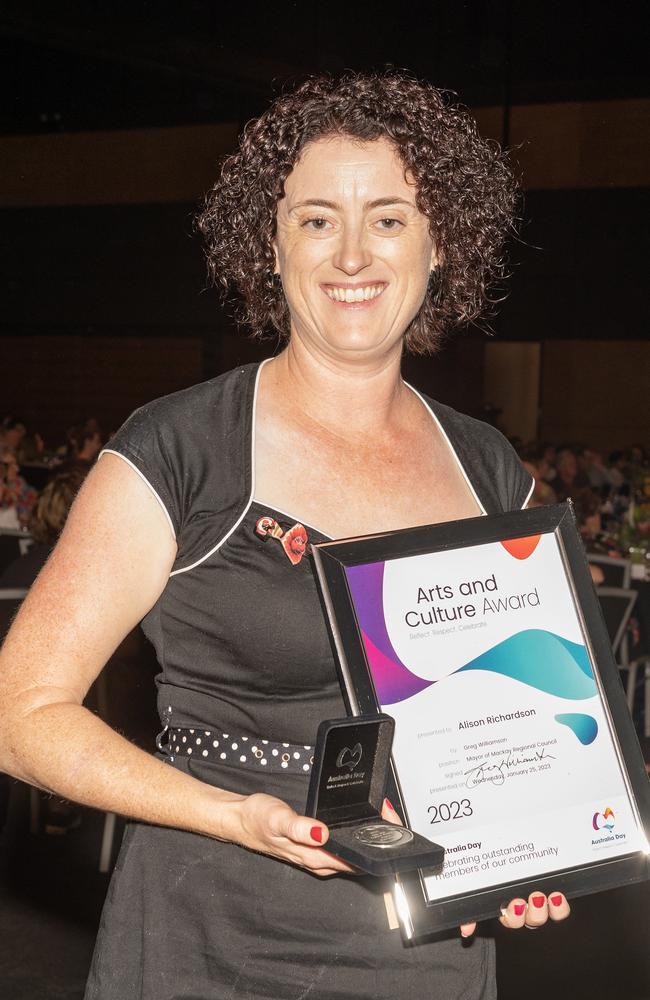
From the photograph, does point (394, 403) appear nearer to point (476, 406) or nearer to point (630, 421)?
point (476, 406)

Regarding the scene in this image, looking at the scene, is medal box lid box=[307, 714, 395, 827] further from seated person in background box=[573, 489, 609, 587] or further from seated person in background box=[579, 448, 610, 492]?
seated person in background box=[579, 448, 610, 492]

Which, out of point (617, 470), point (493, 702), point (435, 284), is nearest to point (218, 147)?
point (617, 470)

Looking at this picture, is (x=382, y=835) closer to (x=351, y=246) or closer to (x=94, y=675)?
(x=94, y=675)

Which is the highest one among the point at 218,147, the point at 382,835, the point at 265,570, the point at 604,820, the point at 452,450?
the point at 218,147

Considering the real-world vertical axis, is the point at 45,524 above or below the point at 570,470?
above

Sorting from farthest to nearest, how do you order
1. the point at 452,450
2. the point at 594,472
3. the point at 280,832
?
the point at 594,472
the point at 452,450
the point at 280,832

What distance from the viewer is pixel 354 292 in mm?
1586

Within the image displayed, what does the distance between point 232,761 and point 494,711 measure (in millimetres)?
332

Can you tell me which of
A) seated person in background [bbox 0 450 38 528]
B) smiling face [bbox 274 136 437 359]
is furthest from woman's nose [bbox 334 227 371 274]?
seated person in background [bbox 0 450 38 528]

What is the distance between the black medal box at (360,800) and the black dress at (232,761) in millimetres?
288

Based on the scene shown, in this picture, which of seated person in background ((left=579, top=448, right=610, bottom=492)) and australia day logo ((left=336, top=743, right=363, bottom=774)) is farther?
seated person in background ((left=579, top=448, right=610, bottom=492))

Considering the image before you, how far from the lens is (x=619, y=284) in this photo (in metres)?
13.9

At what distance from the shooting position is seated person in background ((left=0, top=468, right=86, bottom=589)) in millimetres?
4934

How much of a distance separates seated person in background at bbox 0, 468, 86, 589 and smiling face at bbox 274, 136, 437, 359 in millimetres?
3441
